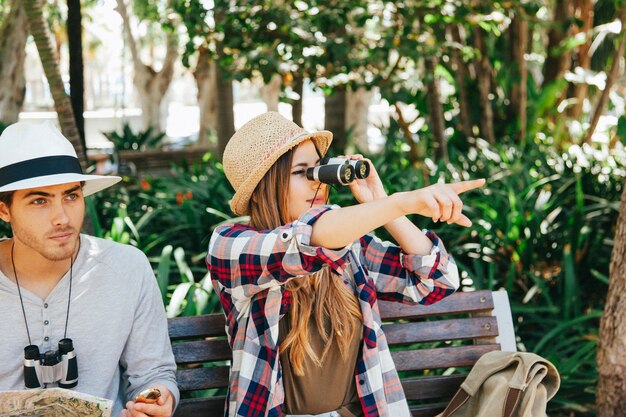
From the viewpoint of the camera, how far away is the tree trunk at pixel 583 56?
31.2 feet

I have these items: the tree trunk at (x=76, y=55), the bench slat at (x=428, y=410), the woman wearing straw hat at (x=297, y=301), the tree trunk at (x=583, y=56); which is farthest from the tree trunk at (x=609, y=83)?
the woman wearing straw hat at (x=297, y=301)

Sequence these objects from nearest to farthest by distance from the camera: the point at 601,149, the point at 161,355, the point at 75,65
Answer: the point at 161,355
the point at 75,65
the point at 601,149

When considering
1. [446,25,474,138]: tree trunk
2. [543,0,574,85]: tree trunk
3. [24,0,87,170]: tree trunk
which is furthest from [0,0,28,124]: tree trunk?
[543,0,574,85]: tree trunk

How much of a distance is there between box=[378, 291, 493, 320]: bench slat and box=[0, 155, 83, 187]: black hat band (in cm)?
124

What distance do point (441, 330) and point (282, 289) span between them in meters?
0.79

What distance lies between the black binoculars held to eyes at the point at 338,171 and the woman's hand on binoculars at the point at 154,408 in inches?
30.3

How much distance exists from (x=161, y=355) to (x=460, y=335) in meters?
1.10

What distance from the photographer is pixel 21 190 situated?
240 centimetres

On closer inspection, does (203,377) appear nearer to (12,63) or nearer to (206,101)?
(12,63)

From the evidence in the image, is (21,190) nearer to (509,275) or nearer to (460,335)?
(460,335)

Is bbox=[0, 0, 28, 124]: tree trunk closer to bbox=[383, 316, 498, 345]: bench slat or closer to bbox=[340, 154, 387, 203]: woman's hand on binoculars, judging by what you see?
bbox=[383, 316, 498, 345]: bench slat

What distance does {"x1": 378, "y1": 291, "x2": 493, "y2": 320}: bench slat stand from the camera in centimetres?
296

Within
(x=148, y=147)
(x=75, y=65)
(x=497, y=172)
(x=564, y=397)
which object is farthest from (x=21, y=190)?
(x=148, y=147)

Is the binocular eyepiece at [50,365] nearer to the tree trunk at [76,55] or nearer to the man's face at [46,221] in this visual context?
the man's face at [46,221]
